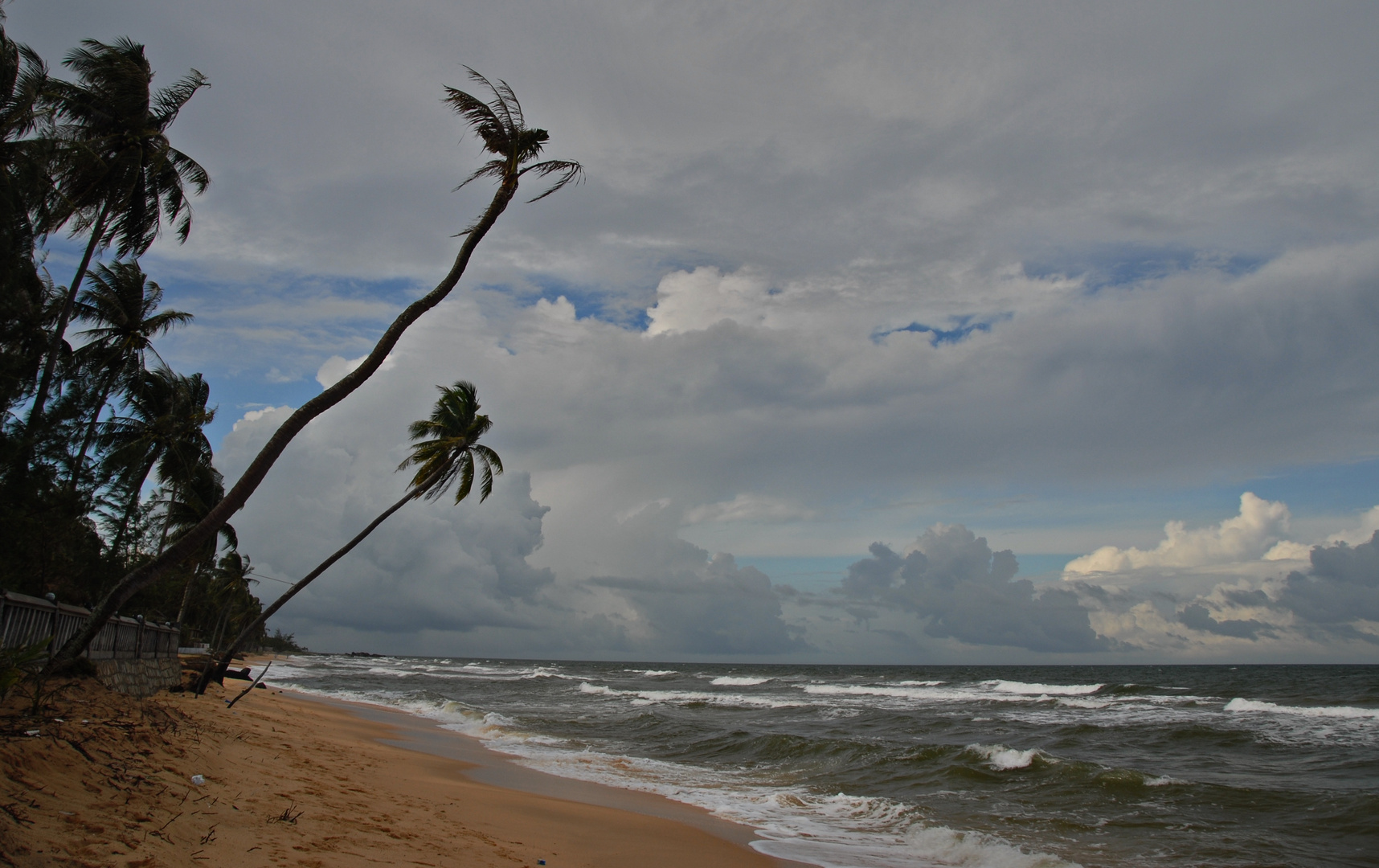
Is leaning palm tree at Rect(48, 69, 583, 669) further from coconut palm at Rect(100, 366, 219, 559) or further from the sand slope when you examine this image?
coconut palm at Rect(100, 366, 219, 559)

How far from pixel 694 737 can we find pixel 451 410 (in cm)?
1175

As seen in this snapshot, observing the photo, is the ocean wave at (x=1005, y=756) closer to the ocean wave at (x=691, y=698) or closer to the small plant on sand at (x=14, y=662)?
the ocean wave at (x=691, y=698)

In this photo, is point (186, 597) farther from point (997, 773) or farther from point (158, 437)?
point (997, 773)

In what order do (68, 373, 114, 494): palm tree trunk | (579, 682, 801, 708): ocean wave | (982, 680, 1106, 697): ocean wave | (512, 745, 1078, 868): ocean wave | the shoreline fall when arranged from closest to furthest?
1. (512, 745, 1078, 868): ocean wave
2. the shoreline
3. (68, 373, 114, 494): palm tree trunk
4. (579, 682, 801, 708): ocean wave
5. (982, 680, 1106, 697): ocean wave

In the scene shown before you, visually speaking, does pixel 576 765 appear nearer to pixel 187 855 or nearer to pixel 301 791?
pixel 301 791

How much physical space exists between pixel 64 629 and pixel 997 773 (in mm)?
15669

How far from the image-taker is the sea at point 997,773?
985cm

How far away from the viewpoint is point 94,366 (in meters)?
19.4

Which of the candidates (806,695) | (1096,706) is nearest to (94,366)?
(806,695)

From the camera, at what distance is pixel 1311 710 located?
1074 inches

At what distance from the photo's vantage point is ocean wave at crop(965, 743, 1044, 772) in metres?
15.2

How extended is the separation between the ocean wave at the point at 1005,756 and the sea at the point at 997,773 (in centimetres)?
6

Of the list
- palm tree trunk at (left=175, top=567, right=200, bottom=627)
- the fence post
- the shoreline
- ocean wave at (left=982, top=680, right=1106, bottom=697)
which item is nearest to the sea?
the shoreline

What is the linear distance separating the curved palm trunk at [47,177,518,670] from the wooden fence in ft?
1.19
